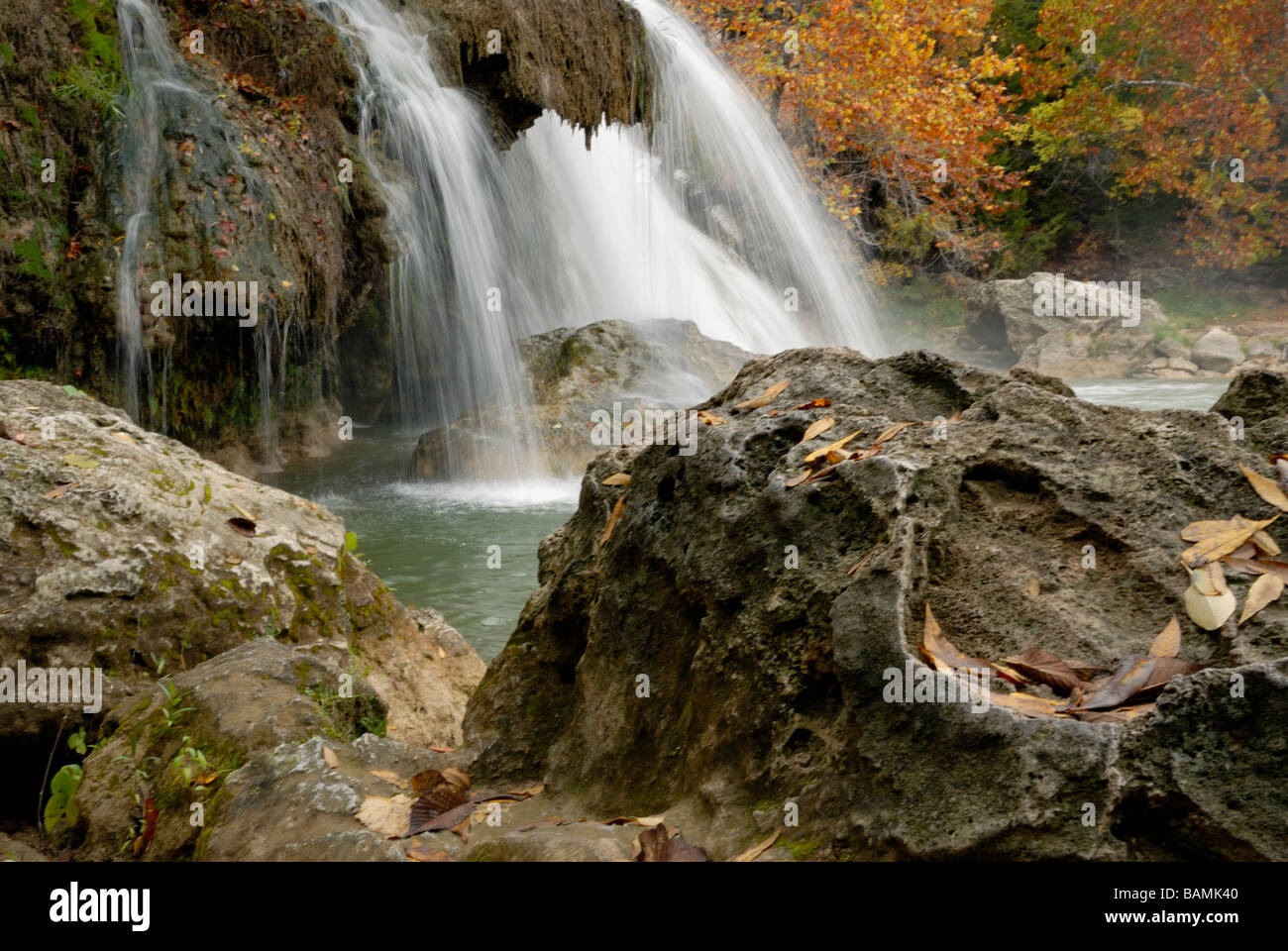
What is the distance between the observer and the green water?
22.5 ft

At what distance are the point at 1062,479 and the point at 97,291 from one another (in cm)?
714

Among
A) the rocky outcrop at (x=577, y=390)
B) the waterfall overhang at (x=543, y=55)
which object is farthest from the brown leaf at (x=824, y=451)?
the waterfall overhang at (x=543, y=55)

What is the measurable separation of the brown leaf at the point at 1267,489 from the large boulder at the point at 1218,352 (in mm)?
19517

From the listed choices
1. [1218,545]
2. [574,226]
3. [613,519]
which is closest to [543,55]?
[574,226]

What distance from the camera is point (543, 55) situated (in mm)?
10156

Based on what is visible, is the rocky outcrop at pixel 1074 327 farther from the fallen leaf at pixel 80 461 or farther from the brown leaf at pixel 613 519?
the fallen leaf at pixel 80 461

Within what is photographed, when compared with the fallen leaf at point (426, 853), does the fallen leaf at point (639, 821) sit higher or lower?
higher

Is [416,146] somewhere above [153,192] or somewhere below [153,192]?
above

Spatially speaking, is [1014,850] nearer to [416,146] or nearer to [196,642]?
[196,642]

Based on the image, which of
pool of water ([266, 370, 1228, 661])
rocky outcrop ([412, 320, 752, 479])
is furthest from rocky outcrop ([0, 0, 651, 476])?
rocky outcrop ([412, 320, 752, 479])

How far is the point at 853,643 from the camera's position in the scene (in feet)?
6.03

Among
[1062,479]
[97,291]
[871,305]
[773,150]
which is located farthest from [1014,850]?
[871,305]

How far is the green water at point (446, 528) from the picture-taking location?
6.87 meters

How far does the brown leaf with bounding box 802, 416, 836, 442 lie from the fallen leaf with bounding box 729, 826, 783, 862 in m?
1.06
